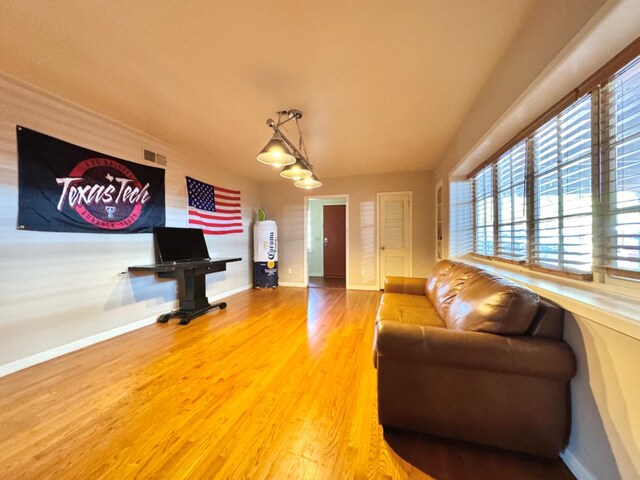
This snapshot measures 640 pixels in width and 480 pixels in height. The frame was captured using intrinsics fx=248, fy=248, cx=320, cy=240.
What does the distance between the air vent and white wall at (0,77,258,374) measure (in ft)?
0.25

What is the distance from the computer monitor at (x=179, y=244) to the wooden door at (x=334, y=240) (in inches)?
145

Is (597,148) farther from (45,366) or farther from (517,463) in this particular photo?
(45,366)

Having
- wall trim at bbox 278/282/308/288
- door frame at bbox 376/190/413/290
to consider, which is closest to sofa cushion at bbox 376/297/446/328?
door frame at bbox 376/190/413/290

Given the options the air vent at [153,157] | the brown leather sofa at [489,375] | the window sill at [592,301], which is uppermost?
the air vent at [153,157]

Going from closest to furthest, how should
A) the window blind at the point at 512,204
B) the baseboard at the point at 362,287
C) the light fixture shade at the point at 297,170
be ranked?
the window blind at the point at 512,204
the light fixture shade at the point at 297,170
the baseboard at the point at 362,287

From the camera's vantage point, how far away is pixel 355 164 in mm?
4484

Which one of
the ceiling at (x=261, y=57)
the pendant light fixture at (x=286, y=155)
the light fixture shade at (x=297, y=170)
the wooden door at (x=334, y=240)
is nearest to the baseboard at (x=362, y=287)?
the wooden door at (x=334, y=240)

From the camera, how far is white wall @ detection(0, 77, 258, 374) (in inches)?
81.9

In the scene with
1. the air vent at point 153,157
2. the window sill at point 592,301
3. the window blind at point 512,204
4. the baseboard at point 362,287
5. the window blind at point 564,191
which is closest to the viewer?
the window sill at point 592,301

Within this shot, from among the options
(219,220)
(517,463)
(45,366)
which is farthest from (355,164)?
(45,366)

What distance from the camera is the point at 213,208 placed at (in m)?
4.37

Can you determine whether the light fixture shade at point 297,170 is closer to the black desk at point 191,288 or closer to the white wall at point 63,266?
the black desk at point 191,288

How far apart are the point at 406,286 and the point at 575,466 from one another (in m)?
1.93

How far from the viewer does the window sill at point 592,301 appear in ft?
2.91
